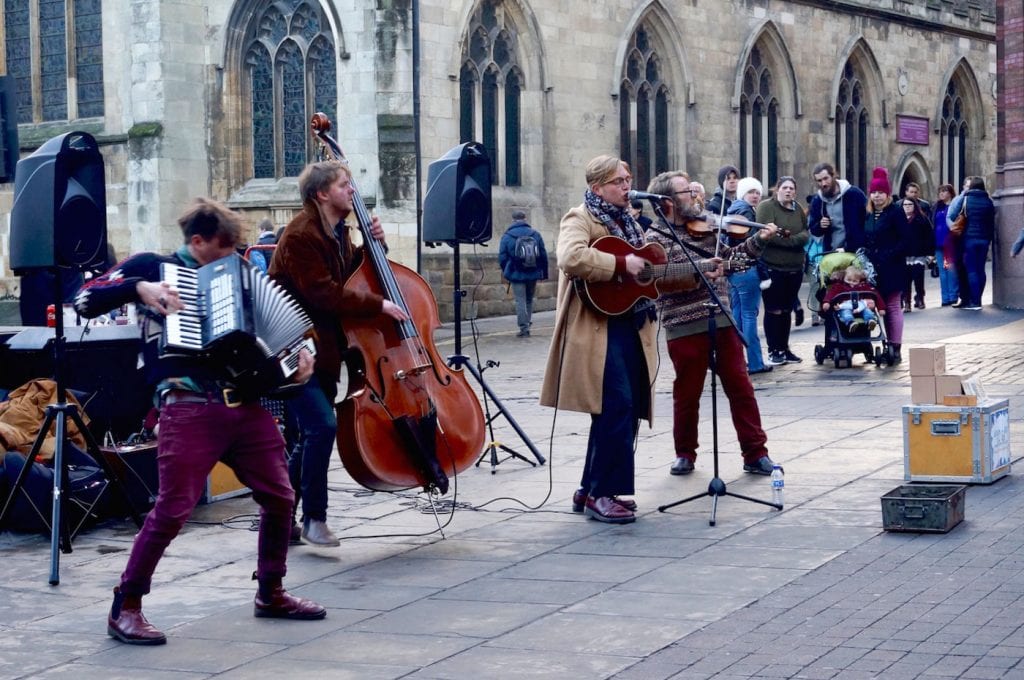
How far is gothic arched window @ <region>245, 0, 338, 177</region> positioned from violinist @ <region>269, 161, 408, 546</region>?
57.0 ft

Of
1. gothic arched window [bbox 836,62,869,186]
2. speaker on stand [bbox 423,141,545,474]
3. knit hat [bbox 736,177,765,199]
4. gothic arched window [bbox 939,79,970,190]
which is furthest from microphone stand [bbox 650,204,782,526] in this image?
gothic arched window [bbox 939,79,970,190]

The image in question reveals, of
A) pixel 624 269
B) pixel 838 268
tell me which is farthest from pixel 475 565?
pixel 838 268

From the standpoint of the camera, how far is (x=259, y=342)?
6.29m

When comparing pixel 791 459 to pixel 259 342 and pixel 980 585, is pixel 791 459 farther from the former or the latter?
pixel 259 342

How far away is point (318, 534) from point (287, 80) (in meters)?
18.6

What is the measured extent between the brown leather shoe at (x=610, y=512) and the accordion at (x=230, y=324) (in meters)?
2.60

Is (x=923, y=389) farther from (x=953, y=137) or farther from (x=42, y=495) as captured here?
(x=953, y=137)

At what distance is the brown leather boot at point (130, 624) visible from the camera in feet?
20.4

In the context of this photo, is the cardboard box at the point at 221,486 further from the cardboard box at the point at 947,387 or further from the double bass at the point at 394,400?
the cardboard box at the point at 947,387

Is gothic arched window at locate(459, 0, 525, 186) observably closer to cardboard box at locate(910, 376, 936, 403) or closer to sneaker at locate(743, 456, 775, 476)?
sneaker at locate(743, 456, 775, 476)

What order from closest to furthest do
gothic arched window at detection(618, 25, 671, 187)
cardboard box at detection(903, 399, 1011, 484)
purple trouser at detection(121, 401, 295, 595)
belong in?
purple trouser at detection(121, 401, 295, 595), cardboard box at detection(903, 399, 1011, 484), gothic arched window at detection(618, 25, 671, 187)

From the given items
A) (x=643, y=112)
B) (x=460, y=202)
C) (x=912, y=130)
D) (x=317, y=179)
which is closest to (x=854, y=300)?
(x=460, y=202)

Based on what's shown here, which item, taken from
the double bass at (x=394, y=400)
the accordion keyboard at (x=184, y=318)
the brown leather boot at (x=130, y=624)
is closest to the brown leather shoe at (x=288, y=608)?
the brown leather boot at (x=130, y=624)

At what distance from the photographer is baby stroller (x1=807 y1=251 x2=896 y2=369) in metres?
15.8
